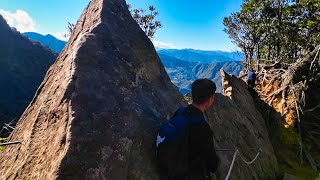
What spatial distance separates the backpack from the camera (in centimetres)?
565

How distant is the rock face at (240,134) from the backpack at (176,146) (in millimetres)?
3051

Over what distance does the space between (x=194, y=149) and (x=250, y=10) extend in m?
50.8

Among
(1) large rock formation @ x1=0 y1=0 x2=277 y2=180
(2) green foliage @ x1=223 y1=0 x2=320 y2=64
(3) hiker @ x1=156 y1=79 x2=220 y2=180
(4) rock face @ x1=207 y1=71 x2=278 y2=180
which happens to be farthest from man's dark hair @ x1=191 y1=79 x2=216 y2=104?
(2) green foliage @ x1=223 y1=0 x2=320 y2=64

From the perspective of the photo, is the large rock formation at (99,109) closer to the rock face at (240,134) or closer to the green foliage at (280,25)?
the rock face at (240,134)

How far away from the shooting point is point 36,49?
195 metres

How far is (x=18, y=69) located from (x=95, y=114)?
183m

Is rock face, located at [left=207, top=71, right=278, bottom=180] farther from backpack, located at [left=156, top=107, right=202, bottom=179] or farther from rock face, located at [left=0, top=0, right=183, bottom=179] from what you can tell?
backpack, located at [left=156, top=107, right=202, bottom=179]

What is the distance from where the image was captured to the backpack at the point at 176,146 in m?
5.65

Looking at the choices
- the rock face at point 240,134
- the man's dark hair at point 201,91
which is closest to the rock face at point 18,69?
the rock face at point 240,134

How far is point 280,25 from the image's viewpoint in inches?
1969

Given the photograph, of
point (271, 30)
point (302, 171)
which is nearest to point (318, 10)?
point (271, 30)

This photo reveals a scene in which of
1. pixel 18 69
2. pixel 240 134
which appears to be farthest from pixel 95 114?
pixel 18 69

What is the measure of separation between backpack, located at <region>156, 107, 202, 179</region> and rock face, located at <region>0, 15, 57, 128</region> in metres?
149

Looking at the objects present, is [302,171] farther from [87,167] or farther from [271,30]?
[271,30]
